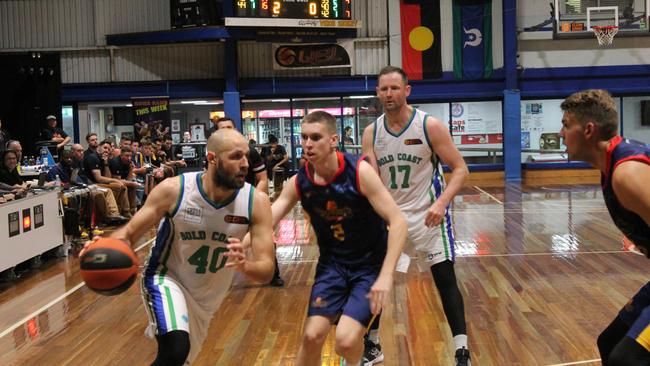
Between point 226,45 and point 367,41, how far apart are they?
3954mm

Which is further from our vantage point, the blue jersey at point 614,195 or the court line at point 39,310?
the court line at point 39,310

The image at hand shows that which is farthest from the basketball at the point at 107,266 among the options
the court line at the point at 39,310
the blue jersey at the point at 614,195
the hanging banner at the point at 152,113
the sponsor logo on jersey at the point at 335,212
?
the hanging banner at the point at 152,113

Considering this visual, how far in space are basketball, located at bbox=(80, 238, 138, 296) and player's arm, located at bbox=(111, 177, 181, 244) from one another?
0.10m

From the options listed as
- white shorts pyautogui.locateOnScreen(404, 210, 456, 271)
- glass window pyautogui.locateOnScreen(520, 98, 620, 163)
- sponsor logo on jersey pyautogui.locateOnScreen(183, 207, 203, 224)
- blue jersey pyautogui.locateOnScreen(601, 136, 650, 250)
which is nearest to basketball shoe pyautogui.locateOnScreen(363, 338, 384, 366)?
white shorts pyautogui.locateOnScreen(404, 210, 456, 271)

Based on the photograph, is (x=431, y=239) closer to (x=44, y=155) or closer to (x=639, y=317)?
(x=639, y=317)

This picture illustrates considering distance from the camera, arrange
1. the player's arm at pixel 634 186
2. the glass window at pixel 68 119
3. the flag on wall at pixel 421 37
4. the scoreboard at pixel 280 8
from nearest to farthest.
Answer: the player's arm at pixel 634 186
the scoreboard at pixel 280 8
the flag on wall at pixel 421 37
the glass window at pixel 68 119

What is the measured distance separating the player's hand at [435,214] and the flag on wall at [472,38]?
16.7 metres

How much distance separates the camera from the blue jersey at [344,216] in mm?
4004

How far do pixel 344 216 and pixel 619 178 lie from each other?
152 cm

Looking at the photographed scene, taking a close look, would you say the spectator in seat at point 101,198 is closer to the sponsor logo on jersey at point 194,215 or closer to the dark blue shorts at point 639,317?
the sponsor logo on jersey at point 194,215

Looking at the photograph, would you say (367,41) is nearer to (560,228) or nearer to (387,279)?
(560,228)

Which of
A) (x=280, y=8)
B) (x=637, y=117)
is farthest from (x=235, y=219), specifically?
(x=637, y=117)

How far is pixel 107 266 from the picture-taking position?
364 cm

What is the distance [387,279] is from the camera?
11.8 ft
